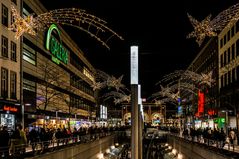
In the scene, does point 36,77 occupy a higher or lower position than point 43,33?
lower

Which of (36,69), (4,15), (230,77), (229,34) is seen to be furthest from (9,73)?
(229,34)

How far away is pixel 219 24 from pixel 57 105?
72.2 m

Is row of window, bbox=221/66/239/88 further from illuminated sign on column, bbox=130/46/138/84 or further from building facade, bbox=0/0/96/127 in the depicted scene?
illuminated sign on column, bbox=130/46/138/84

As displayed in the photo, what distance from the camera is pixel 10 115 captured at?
2181 inches

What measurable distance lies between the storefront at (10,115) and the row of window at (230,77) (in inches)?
1440

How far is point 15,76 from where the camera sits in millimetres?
57156

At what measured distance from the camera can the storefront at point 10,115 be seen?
50.4 m

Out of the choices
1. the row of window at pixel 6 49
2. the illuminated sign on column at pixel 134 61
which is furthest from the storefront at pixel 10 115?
the illuminated sign on column at pixel 134 61

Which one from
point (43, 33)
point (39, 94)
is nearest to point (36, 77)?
point (39, 94)

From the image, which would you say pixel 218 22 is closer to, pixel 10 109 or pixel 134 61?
pixel 134 61

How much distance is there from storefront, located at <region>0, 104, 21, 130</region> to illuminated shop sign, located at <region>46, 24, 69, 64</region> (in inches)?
838

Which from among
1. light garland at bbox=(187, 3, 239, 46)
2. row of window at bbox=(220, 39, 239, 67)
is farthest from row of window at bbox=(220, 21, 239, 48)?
light garland at bbox=(187, 3, 239, 46)

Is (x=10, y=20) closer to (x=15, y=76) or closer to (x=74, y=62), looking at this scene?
(x=15, y=76)

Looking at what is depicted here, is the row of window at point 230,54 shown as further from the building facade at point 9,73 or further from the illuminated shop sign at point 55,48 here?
the building facade at point 9,73
